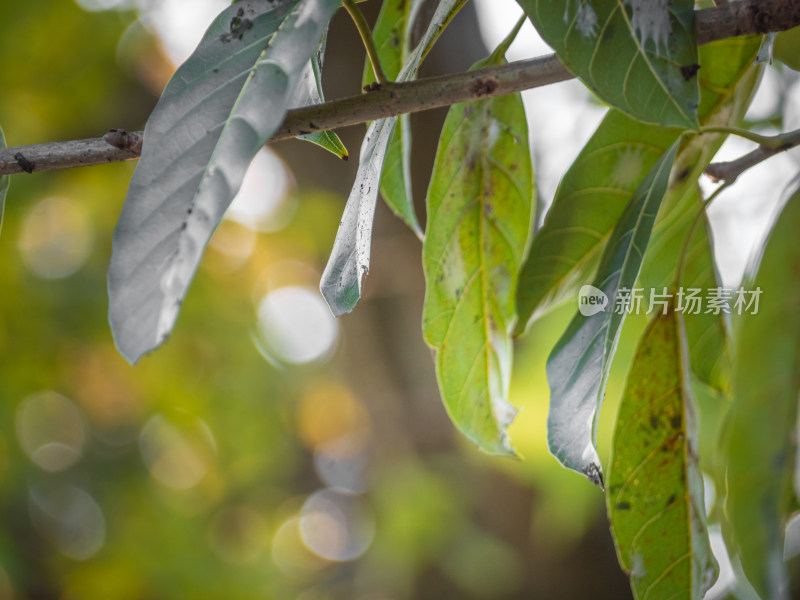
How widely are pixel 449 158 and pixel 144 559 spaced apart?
4.76 ft

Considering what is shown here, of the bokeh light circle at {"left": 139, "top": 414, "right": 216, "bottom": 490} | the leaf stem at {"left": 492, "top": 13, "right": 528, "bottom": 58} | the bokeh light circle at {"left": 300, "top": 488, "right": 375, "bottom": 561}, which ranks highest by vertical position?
the leaf stem at {"left": 492, "top": 13, "right": 528, "bottom": 58}

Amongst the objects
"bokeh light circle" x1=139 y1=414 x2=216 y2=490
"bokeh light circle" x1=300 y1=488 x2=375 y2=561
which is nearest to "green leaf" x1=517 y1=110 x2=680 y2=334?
"bokeh light circle" x1=139 y1=414 x2=216 y2=490

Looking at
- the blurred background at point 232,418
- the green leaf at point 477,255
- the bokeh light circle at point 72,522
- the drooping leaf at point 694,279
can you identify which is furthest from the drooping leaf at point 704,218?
the bokeh light circle at point 72,522

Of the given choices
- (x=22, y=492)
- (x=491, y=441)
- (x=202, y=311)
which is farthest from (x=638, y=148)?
(x=22, y=492)

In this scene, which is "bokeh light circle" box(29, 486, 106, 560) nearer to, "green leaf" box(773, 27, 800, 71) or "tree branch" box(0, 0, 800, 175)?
"tree branch" box(0, 0, 800, 175)

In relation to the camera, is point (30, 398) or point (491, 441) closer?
point (491, 441)

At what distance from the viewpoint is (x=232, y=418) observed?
64.8 inches

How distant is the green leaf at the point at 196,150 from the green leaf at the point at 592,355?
19cm

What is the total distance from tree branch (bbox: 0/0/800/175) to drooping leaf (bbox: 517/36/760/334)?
0.39 ft

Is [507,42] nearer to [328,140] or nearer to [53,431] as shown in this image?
[328,140]

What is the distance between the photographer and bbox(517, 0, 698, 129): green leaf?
0.85 feet

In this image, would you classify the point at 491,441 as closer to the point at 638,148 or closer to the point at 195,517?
the point at 638,148

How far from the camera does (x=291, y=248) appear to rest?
1707 mm

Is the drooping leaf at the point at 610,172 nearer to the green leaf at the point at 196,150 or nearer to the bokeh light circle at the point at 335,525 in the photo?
the green leaf at the point at 196,150
